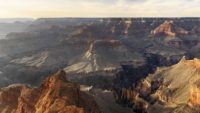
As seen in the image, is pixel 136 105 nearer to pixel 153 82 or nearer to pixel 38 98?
pixel 153 82

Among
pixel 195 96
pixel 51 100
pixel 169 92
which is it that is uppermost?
pixel 51 100

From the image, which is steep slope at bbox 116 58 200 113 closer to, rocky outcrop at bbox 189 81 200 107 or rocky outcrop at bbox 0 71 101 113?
rocky outcrop at bbox 189 81 200 107

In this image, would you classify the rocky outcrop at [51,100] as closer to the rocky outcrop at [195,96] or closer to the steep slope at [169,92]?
the rocky outcrop at [195,96]

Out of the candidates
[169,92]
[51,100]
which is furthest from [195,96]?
[51,100]

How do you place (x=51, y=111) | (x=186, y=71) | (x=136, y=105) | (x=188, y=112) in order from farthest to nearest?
1. (x=186, y=71)
2. (x=136, y=105)
3. (x=188, y=112)
4. (x=51, y=111)

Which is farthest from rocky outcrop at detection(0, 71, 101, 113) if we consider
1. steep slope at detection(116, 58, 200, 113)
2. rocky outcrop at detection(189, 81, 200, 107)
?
steep slope at detection(116, 58, 200, 113)

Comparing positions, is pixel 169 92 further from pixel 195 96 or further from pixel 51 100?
pixel 51 100

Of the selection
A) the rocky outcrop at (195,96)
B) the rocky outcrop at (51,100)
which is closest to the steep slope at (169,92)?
the rocky outcrop at (195,96)

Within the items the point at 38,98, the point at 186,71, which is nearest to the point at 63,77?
the point at 38,98
